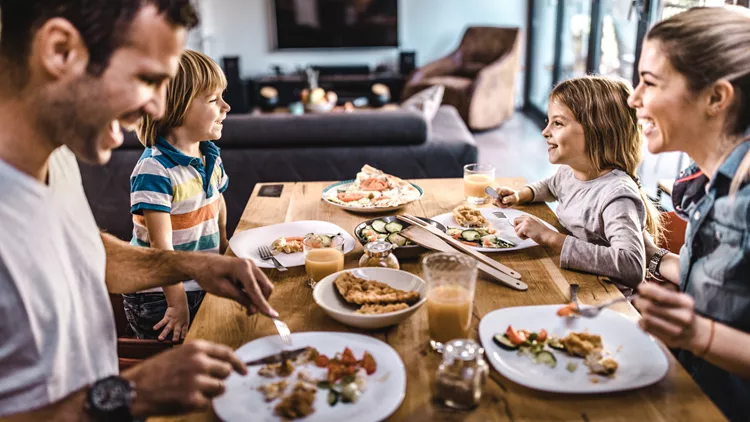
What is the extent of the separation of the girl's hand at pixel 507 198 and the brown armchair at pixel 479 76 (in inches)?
189

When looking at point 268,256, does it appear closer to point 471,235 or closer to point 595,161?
point 471,235

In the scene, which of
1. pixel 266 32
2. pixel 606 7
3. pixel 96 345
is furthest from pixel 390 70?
pixel 96 345

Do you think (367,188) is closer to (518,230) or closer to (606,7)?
(518,230)

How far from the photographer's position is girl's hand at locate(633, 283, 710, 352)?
103 cm

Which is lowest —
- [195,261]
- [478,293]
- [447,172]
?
[447,172]

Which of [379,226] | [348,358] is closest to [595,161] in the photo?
[379,226]

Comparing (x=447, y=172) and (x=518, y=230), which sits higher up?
(x=518, y=230)

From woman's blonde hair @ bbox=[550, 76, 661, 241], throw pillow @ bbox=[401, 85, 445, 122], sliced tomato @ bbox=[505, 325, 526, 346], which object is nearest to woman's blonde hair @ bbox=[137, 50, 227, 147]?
woman's blonde hair @ bbox=[550, 76, 661, 241]

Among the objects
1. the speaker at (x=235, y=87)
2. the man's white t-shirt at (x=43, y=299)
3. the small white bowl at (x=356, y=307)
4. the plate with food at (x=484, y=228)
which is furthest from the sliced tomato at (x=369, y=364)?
the speaker at (x=235, y=87)

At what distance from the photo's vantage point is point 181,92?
1875 millimetres

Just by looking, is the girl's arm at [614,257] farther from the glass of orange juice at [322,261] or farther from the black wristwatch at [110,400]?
the black wristwatch at [110,400]

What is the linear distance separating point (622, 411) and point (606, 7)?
17.9 ft

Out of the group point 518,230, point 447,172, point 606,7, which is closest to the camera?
point 518,230

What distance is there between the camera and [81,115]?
98 cm
